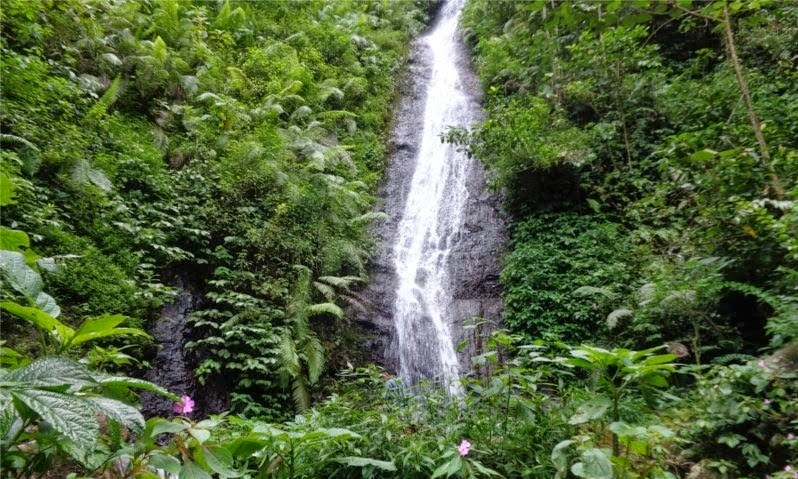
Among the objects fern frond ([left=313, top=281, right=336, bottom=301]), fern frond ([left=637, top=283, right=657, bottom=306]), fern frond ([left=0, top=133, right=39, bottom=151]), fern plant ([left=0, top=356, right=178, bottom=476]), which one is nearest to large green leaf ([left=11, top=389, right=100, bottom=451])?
fern plant ([left=0, top=356, right=178, bottom=476])

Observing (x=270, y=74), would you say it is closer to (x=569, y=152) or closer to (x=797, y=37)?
(x=569, y=152)

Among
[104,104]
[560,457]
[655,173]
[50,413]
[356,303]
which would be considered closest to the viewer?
[50,413]

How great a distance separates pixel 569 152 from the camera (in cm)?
705

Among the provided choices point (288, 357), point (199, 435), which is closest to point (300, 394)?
point (288, 357)

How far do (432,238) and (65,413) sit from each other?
7.53m

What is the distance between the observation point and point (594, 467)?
1.49 meters

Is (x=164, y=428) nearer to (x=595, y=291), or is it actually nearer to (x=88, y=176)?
(x=88, y=176)

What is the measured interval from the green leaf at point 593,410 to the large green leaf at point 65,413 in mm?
1698

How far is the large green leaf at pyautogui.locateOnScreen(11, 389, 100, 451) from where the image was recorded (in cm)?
102

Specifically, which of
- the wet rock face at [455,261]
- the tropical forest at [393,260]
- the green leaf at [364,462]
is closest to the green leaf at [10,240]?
the tropical forest at [393,260]

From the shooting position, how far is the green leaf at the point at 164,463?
4.24 ft

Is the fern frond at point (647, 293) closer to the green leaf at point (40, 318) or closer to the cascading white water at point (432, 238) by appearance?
the cascading white water at point (432, 238)

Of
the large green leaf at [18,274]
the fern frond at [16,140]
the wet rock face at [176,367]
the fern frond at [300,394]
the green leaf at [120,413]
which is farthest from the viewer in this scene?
the fern frond at [300,394]

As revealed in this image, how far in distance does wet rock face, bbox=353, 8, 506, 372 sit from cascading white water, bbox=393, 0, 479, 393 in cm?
13
